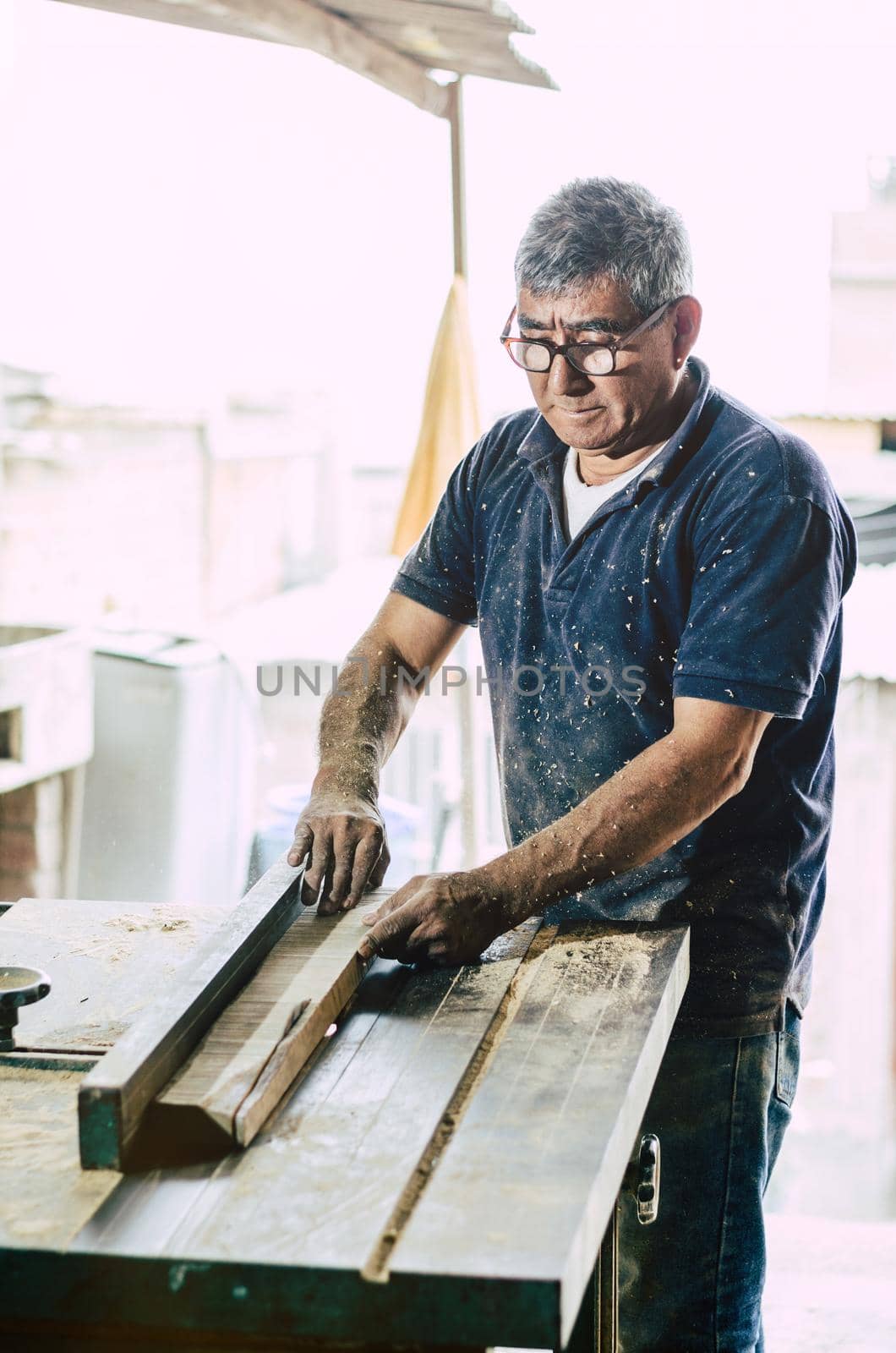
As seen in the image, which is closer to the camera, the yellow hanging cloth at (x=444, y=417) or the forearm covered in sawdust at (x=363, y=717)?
the forearm covered in sawdust at (x=363, y=717)

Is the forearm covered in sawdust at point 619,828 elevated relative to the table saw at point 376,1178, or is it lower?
elevated

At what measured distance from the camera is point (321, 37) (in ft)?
11.7

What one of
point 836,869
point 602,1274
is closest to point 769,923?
point 602,1274

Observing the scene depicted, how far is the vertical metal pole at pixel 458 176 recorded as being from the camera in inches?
153

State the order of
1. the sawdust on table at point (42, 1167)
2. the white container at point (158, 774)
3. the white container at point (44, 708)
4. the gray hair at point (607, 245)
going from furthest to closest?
the white container at point (158, 774) < the white container at point (44, 708) < the gray hair at point (607, 245) < the sawdust on table at point (42, 1167)

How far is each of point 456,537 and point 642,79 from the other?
7.24m

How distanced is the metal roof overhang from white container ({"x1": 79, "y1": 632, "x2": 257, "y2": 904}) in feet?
6.54

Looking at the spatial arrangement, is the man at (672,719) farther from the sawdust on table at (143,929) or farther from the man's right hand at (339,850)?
the sawdust on table at (143,929)

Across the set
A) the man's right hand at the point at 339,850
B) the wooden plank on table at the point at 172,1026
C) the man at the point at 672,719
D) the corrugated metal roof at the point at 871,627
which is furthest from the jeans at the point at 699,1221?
the corrugated metal roof at the point at 871,627

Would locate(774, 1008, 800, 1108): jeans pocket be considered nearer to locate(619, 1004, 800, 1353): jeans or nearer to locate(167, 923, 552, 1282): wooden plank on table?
locate(619, 1004, 800, 1353): jeans

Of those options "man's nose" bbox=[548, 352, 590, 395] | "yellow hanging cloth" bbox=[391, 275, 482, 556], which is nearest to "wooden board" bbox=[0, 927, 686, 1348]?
"man's nose" bbox=[548, 352, 590, 395]

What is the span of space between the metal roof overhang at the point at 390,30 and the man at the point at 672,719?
67.6 inches

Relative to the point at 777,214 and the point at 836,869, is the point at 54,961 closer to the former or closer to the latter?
the point at 836,869

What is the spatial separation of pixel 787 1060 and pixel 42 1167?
3.97 ft
